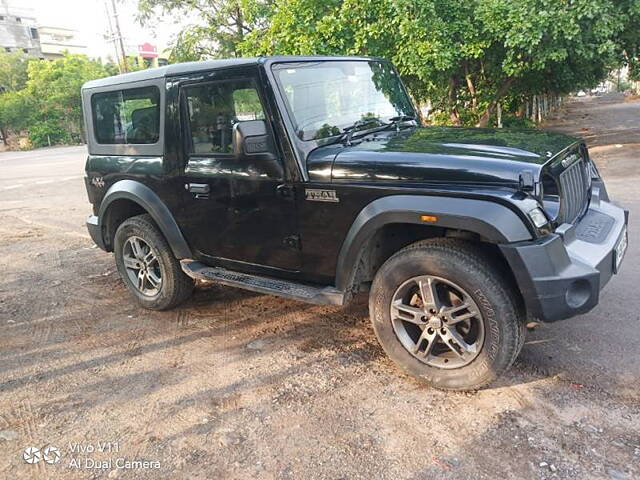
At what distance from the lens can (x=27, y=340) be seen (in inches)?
164

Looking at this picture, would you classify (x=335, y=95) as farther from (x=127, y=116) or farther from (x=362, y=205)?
(x=127, y=116)

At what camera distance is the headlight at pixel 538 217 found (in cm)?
263

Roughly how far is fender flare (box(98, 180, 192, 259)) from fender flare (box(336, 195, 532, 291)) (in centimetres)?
155

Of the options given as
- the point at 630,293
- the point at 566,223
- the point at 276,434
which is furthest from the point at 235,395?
the point at 630,293

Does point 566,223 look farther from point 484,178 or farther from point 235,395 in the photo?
point 235,395

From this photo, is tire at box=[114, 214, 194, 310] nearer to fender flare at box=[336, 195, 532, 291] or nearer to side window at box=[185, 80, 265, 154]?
side window at box=[185, 80, 265, 154]

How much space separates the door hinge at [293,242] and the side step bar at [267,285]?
29cm

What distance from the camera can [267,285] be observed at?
3.68 m

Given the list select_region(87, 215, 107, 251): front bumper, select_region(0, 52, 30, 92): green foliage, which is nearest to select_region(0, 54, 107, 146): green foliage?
select_region(0, 52, 30, 92): green foliage

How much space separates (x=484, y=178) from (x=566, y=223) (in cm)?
63

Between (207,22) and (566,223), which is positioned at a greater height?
(207,22)

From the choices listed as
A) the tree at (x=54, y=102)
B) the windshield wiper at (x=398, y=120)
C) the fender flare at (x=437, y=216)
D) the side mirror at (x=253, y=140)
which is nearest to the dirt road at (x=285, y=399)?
the fender flare at (x=437, y=216)

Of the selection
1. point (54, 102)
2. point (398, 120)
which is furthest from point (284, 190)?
point (54, 102)

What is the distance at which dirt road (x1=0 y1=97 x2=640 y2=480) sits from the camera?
2.51 meters
